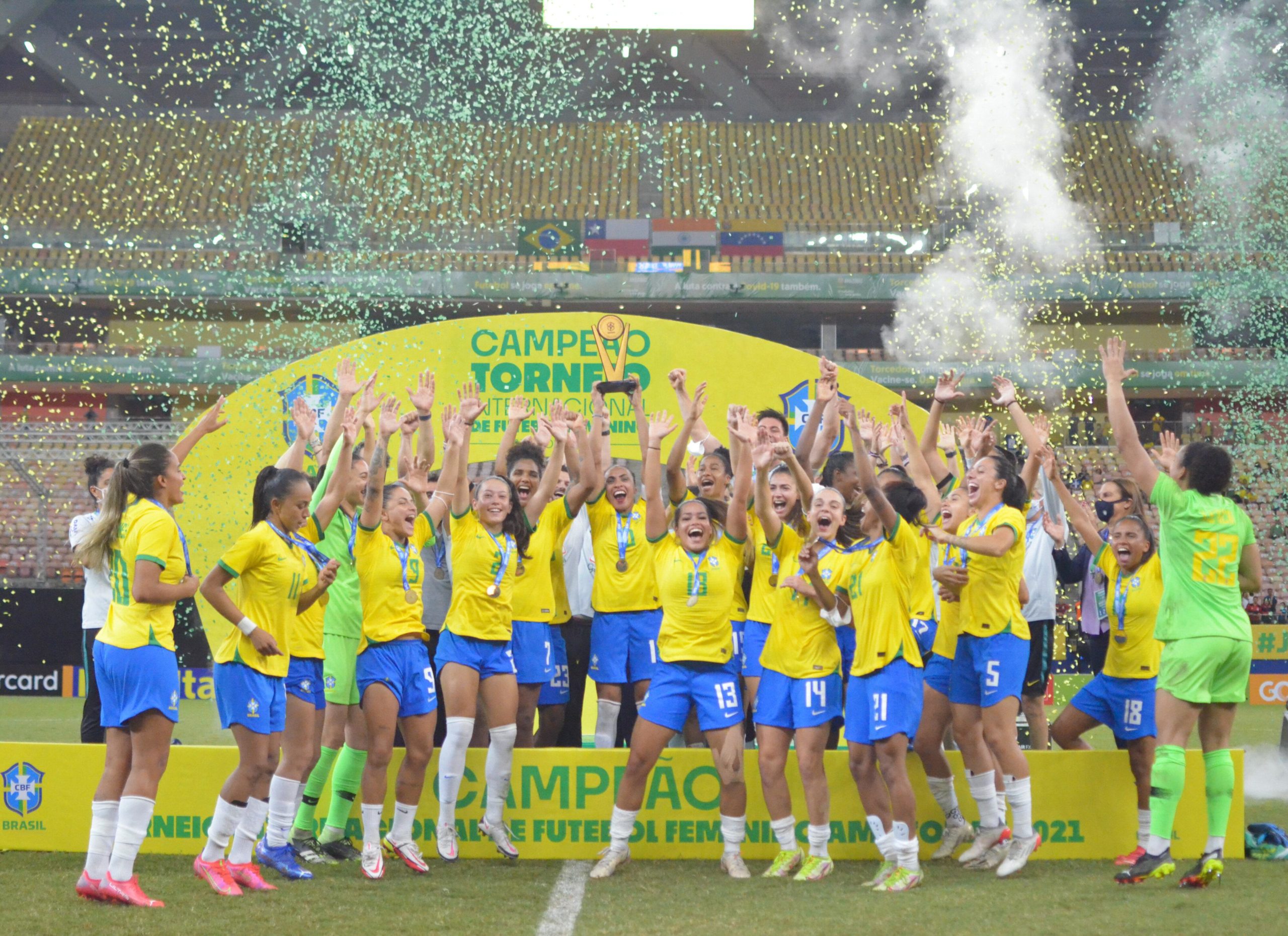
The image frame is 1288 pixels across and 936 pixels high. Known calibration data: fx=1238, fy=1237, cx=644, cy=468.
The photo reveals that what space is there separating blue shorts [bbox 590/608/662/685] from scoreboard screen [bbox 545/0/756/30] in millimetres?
27730

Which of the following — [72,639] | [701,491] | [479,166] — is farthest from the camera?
[479,166]

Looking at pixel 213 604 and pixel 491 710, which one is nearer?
pixel 213 604

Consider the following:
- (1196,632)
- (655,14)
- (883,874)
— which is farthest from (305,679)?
(655,14)

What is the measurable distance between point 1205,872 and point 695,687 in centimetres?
246

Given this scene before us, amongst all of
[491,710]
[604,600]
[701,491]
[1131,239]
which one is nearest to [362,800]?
[491,710]

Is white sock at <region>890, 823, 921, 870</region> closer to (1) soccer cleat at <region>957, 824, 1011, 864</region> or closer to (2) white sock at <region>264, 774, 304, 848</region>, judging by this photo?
(1) soccer cleat at <region>957, 824, 1011, 864</region>

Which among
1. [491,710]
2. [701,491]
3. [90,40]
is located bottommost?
[491,710]

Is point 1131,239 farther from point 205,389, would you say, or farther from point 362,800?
point 362,800

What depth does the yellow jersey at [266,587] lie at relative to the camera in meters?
5.57

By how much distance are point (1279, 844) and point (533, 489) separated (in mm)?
4484

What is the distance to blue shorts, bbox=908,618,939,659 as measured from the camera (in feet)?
22.4

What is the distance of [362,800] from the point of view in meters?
6.10

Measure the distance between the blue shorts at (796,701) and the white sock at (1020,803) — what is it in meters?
0.90

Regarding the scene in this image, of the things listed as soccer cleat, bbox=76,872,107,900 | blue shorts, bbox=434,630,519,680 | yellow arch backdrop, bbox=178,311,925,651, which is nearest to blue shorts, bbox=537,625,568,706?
blue shorts, bbox=434,630,519,680
